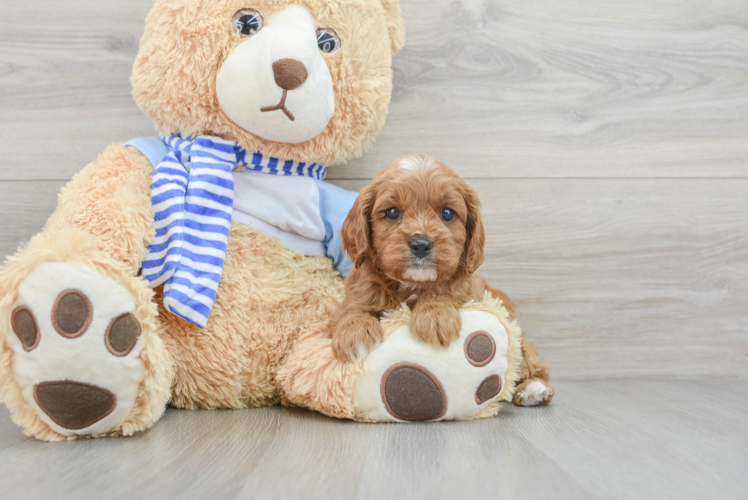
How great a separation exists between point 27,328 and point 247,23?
78 cm

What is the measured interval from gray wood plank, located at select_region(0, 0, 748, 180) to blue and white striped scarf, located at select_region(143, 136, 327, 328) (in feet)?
1.40

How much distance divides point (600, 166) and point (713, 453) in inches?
38.3

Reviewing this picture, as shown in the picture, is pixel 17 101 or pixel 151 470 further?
pixel 17 101

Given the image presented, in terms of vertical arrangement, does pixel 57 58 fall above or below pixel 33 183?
above

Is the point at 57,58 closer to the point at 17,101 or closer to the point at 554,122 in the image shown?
the point at 17,101

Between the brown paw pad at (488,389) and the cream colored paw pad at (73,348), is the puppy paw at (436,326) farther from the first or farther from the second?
the cream colored paw pad at (73,348)

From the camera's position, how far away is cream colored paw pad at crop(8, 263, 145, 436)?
0.96 meters

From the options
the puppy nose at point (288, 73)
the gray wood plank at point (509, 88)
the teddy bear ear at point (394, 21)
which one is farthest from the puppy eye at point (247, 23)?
the gray wood plank at point (509, 88)

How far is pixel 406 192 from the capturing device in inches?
44.3

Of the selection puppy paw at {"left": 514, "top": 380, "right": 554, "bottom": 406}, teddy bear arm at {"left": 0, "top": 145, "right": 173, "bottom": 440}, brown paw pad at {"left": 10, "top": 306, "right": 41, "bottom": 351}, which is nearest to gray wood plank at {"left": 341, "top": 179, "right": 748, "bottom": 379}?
puppy paw at {"left": 514, "top": 380, "right": 554, "bottom": 406}

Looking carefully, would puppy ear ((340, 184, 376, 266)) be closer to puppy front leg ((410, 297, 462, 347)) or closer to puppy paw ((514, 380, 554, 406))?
puppy front leg ((410, 297, 462, 347))

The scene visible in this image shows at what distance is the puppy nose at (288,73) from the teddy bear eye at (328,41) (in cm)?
13

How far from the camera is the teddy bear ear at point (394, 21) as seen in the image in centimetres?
146

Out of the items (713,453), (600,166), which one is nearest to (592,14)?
(600,166)
